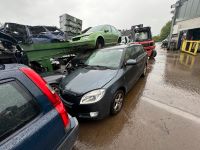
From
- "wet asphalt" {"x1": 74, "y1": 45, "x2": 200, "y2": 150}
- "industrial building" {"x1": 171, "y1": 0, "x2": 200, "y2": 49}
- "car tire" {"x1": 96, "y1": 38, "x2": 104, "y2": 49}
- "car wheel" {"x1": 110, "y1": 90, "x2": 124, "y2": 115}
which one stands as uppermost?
"industrial building" {"x1": 171, "y1": 0, "x2": 200, "y2": 49}

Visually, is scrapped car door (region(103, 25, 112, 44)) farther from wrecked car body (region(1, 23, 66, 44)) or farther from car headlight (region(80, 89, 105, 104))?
car headlight (region(80, 89, 105, 104))

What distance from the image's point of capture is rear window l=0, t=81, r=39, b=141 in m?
1.19

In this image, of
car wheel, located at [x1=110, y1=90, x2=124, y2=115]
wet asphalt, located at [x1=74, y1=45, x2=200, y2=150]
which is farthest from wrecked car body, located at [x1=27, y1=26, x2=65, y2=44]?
wet asphalt, located at [x1=74, y1=45, x2=200, y2=150]

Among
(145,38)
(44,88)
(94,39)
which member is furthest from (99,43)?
(145,38)

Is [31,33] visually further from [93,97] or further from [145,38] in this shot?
[145,38]

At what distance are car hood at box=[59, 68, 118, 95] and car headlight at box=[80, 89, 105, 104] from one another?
89 mm

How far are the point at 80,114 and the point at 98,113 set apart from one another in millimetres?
387

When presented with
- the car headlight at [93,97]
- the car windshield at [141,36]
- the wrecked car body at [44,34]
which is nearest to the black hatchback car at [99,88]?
the car headlight at [93,97]

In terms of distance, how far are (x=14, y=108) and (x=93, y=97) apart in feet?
5.34

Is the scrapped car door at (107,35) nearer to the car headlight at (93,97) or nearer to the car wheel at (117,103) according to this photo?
the car wheel at (117,103)

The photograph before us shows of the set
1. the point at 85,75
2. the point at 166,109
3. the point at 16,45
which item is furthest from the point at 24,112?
the point at 166,109

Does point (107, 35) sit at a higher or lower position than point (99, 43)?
higher

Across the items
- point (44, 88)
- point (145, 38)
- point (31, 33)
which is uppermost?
point (31, 33)

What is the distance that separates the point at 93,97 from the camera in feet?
9.05
